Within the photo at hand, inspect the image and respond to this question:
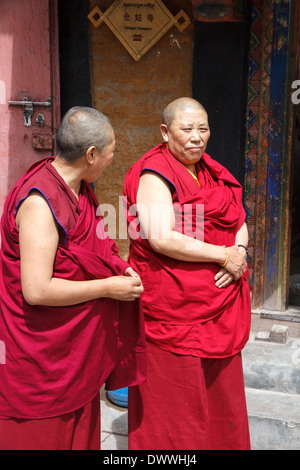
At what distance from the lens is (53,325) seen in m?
2.09

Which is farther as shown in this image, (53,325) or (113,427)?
(113,427)

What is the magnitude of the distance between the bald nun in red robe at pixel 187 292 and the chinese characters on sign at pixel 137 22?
227 centimetres

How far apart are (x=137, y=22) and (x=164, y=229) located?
111 inches

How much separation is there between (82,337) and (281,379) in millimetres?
1936

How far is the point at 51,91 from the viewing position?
481 cm

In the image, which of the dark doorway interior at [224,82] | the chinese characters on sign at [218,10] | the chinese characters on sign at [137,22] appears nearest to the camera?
the chinese characters on sign at [218,10]

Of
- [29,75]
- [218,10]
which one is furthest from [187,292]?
[29,75]

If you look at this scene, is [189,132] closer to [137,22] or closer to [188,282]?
[188,282]

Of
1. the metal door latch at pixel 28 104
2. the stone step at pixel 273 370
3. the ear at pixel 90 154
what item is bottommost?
the stone step at pixel 273 370

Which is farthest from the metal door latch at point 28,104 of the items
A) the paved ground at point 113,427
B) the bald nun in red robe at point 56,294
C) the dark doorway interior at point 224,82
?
the bald nun in red robe at point 56,294

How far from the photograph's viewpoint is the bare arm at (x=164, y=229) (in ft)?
8.09

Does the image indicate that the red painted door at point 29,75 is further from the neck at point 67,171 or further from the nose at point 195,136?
the neck at point 67,171

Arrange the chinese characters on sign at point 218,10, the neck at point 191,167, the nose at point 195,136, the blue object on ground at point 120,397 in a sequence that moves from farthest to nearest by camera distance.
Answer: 1. the chinese characters on sign at point 218,10
2. the blue object on ground at point 120,397
3. the neck at point 191,167
4. the nose at point 195,136
